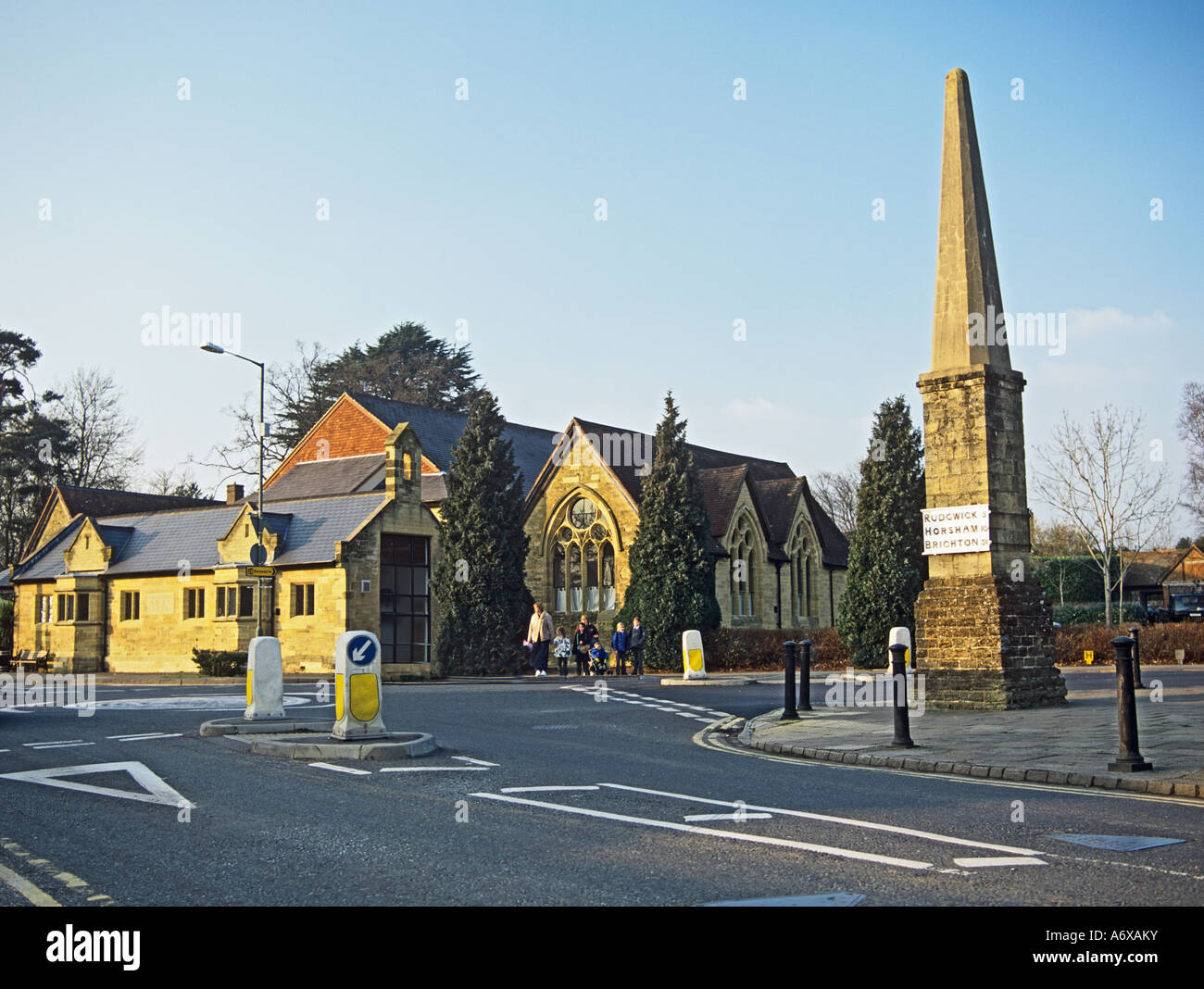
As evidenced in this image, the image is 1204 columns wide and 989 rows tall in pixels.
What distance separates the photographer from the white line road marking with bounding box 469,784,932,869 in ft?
21.8

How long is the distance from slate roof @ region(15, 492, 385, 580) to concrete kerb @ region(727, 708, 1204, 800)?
25596 mm

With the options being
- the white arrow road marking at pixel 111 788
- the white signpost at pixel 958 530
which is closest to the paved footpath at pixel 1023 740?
the white signpost at pixel 958 530

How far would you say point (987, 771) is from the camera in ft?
36.5

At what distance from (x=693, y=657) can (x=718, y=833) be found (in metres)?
20.5

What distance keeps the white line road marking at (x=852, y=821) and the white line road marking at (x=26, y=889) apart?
4815 mm

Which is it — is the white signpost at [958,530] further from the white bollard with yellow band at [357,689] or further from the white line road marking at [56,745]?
the white line road marking at [56,745]

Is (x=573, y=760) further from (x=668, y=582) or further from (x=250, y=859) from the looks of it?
(x=668, y=582)

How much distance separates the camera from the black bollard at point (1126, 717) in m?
10.6

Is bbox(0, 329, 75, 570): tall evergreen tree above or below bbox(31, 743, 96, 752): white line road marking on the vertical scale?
above

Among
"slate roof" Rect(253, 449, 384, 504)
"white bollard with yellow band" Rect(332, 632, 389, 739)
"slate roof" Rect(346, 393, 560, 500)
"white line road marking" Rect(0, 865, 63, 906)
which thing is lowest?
"white line road marking" Rect(0, 865, 63, 906)

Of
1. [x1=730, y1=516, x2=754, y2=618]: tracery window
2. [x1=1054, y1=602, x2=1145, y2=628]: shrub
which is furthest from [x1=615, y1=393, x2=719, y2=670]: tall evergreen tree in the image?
[x1=1054, y1=602, x2=1145, y2=628]: shrub

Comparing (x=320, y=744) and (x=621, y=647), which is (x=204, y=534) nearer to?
(x=621, y=647)

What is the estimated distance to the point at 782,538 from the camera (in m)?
47.9

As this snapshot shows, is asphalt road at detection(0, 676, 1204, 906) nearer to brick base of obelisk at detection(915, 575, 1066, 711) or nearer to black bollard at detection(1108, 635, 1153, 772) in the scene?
black bollard at detection(1108, 635, 1153, 772)
